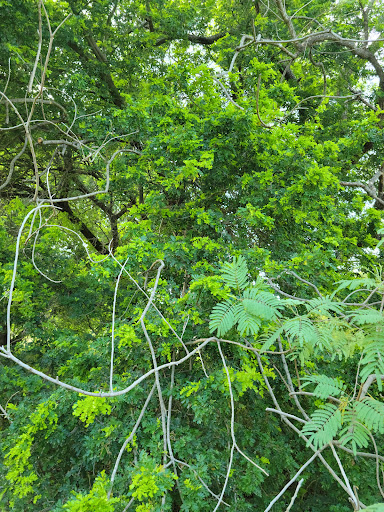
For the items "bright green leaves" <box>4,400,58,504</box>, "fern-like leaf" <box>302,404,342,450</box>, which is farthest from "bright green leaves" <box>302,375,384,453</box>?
"bright green leaves" <box>4,400,58,504</box>

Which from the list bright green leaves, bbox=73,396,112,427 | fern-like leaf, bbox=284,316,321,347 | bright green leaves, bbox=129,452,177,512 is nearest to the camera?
fern-like leaf, bbox=284,316,321,347

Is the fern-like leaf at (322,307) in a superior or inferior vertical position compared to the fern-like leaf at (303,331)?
superior

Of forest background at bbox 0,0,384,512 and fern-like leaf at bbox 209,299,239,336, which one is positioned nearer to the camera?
fern-like leaf at bbox 209,299,239,336

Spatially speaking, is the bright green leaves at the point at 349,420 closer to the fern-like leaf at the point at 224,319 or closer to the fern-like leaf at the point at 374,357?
the fern-like leaf at the point at 374,357

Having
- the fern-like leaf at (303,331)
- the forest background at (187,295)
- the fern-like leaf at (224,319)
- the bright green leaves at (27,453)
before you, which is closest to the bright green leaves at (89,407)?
the forest background at (187,295)

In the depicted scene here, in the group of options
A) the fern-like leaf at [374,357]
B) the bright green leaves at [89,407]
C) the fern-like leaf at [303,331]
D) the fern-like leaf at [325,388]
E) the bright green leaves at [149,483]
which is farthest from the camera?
the bright green leaves at [89,407]

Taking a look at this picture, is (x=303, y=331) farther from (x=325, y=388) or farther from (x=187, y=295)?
(x=187, y=295)

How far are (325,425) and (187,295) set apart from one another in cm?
124

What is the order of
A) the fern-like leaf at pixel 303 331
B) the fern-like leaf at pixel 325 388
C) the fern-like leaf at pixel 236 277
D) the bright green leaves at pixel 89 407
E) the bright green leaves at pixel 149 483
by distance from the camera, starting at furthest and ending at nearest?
the bright green leaves at pixel 89 407 < the bright green leaves at pixel 149 483 < the fern-like leaf at pixel 236 277 < the fern-like leaf at pixel 325 388 < the fern-like leaf at pixel 303 331

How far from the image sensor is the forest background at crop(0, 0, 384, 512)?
1477mm

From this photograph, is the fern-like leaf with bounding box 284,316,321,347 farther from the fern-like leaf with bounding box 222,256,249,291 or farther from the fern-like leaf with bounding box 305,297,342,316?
the fern-like leaf with bounding box 222,256,249,291

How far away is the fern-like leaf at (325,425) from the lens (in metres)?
1.20

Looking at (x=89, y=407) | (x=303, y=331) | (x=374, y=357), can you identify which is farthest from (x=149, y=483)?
(x=374, y=357)

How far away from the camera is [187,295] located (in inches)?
90.4
